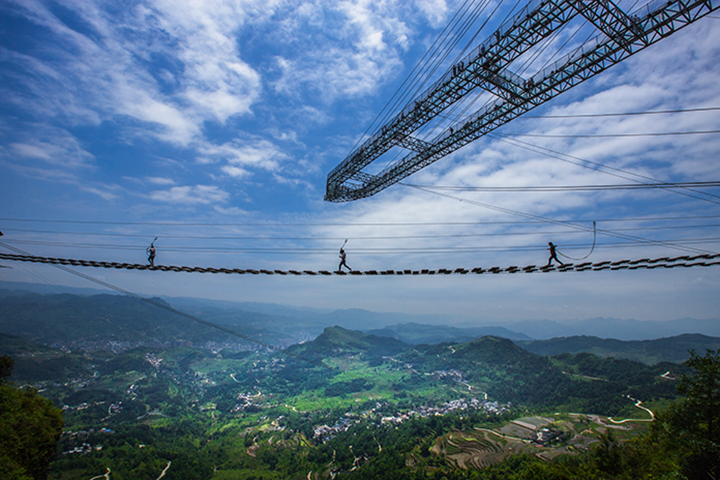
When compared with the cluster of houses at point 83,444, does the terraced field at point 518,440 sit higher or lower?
higher

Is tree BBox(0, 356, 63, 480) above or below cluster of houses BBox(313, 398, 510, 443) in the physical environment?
above

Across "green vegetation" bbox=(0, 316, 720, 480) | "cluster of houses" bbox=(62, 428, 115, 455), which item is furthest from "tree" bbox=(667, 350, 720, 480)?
"cluster of houses" bbox=(62, 428, 115, 455)

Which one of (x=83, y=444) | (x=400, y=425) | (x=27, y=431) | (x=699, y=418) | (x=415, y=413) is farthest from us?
(x=415, y=413)

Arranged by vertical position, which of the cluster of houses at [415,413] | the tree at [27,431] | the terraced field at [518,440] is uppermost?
the tree at [27,431]

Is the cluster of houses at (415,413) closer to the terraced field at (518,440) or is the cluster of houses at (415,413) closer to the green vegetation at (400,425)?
the green vegetation at (400,425)

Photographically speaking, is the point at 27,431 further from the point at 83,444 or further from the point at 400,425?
the point at 400,425

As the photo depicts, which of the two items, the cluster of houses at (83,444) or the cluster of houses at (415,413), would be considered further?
the cluster of houses at (415,413)

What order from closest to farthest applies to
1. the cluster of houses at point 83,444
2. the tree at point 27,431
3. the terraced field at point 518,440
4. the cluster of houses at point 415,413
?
1. the tree at point 27,431
2. the terraced field at point 518,440
3. the cluster of houses at point 83,444
4. the cluster of houses at point 415,413

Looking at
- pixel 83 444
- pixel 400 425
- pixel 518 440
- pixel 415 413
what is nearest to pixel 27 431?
pixel 83 444

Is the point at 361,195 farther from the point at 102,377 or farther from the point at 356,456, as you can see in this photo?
the point at 102,377

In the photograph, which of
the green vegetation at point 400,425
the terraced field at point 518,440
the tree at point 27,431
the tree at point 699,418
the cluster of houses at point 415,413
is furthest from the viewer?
the cluster of houses at point 415,413

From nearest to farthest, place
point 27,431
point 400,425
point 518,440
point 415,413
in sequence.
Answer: point 27,431 < point 518,440 < point 400,425 < point 415,413

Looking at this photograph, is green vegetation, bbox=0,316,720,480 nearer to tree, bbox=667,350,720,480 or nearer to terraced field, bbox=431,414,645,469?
tree, bbox=667,350,720,480

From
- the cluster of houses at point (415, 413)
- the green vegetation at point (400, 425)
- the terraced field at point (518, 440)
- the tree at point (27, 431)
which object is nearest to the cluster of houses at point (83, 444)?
the green vegetation at point (400, 425)
